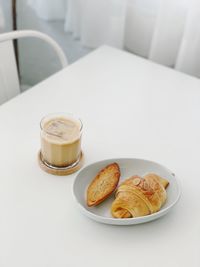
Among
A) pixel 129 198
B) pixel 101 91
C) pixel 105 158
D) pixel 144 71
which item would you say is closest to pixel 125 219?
pixel 129 198

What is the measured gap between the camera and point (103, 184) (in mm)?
872

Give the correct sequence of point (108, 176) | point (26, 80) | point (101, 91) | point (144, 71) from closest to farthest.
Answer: point (108, 176) → point (101, 91) → point (144, 71) → point (26, 80)

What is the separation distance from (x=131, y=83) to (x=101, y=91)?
0.10 meters

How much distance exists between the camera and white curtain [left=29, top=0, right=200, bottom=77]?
5.19ft

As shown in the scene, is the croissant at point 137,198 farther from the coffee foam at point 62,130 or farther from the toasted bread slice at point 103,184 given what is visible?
the coffee foam at point 62,130

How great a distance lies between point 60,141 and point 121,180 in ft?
0.51

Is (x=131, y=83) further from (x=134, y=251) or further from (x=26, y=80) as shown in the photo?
(x=26, y=80)

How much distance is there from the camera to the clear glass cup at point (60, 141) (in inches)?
35.7

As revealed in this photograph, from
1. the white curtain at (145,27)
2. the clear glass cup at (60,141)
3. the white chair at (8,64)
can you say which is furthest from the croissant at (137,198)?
the white curtain at (145,27)

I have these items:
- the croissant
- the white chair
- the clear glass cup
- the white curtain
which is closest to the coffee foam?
the clear glass cup

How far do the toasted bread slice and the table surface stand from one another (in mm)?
41

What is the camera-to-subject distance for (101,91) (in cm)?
122

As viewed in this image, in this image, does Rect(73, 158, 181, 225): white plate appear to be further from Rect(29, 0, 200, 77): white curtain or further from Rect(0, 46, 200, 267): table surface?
Rect(29, 0, 200, 77): white curtain

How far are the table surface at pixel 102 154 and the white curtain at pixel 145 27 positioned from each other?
1.01ft
